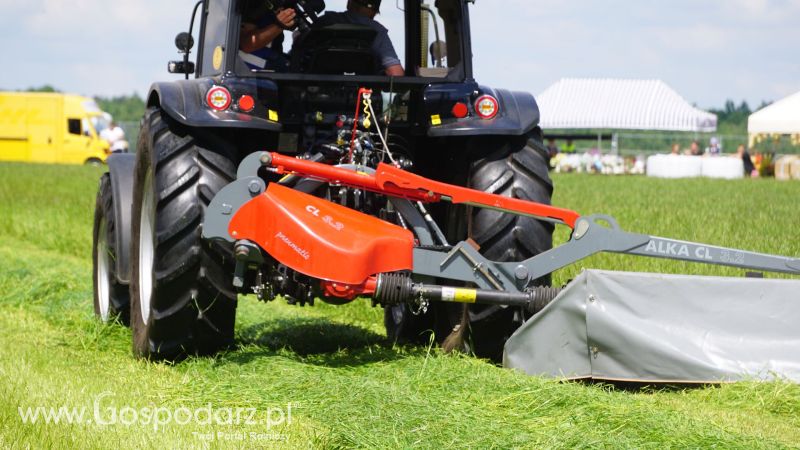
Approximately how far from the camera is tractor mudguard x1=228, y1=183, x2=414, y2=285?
17.0 feet

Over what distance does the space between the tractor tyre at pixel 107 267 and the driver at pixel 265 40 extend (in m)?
1.55

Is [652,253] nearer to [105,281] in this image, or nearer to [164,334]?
[164,334]

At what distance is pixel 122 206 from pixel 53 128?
36393 mm

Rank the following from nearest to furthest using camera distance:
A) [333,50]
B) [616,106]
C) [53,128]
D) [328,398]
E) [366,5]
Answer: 1. [328,398]
2. [333,50]
3. [366,5]
4. [53,128]
5. [616,106]

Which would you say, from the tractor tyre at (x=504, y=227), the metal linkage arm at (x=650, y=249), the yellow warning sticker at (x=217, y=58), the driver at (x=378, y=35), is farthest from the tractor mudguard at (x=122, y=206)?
the metal linkage arm at (x=650, y=249)

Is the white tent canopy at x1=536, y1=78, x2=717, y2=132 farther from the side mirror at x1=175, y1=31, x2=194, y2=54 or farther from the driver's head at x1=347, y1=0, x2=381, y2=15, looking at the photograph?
the driver's head at x1=347, y1=0, x2=381, y2=15

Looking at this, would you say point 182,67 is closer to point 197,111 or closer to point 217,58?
point 217,58

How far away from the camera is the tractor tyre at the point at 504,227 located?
586 centimetres

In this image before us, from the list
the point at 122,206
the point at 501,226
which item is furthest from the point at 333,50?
the point at 122,206

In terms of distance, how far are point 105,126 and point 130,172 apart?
3572 cm

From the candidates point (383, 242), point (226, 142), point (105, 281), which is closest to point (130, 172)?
point (105, 281)

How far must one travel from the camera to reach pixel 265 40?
20.3 feet

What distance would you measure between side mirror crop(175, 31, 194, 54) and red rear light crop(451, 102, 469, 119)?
80.7 inches

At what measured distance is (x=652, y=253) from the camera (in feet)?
18.0
